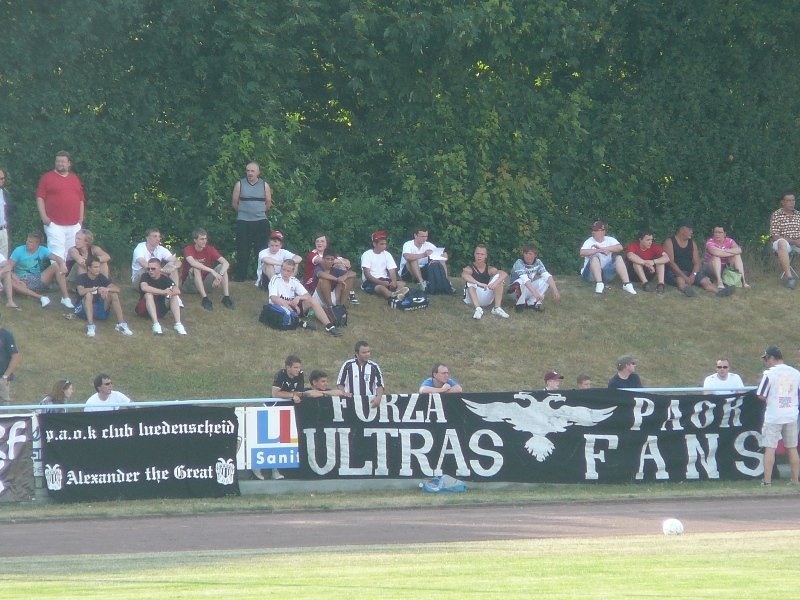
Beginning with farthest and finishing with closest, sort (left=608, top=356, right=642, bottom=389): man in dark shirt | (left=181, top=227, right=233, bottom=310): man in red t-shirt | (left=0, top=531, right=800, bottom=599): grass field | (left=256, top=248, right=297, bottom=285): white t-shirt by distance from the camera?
(left=256, top=248, right=297, bottom=285): white t-shirt
(left=181, top=227, right=233, bottom=310): man in red t-shirt
(left=608, top=356, right=642, bottom=389): man in dark shirt
(left=0, top=531, right=800, bottom=599): grass field

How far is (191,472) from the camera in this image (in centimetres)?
1702

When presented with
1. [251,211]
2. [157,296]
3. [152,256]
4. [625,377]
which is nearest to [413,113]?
[251,211]

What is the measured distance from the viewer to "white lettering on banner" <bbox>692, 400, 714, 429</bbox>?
18266mm

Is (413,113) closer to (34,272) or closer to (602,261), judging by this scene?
(602,261)

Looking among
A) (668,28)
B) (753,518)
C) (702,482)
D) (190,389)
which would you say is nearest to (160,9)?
(190,389)

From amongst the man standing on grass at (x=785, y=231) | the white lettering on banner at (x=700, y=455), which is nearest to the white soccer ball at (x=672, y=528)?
the white lettering on banner at (x=700, y=455)

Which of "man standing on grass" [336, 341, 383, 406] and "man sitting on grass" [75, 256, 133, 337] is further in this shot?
"man sitting on grass" [75, 256, 133, 337]

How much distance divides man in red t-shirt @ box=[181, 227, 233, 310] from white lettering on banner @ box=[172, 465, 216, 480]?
6.74m

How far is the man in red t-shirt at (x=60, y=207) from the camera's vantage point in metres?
22.2

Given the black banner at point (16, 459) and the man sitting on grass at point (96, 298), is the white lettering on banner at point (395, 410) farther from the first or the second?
the man sitting on grass at point (96, 298)

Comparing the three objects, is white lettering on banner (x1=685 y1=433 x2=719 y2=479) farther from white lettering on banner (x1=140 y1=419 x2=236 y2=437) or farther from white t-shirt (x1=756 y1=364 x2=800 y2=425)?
Answer: white lettering on banner (x1=140 y1=419 x2=236 y2=437)

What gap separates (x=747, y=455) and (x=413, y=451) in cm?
467

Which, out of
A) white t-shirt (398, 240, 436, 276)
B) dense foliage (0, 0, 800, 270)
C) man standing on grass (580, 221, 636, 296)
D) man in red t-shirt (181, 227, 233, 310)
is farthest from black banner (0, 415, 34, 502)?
man standing on grass (580, 221, 636, 296)

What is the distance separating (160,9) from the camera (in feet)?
87.4
